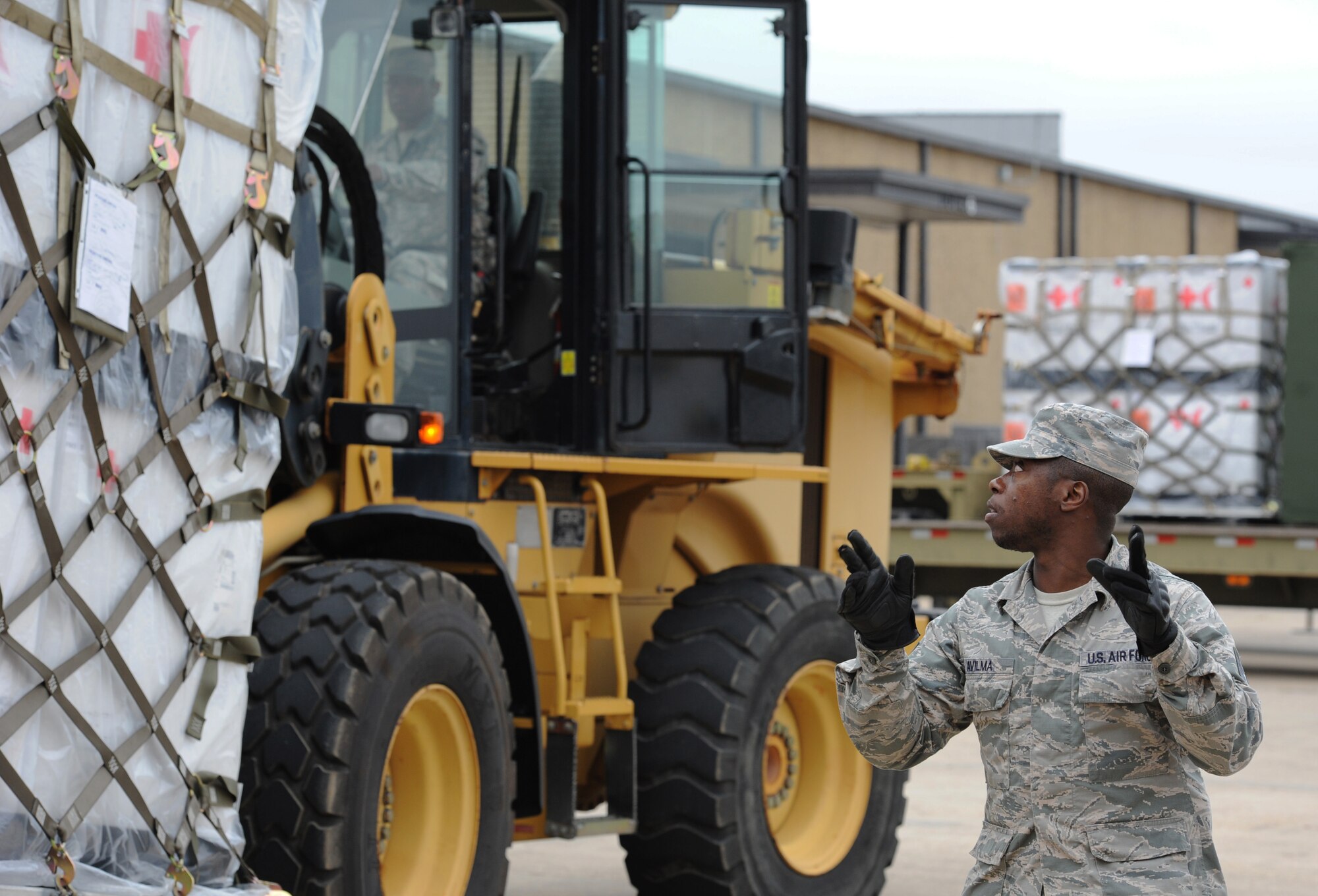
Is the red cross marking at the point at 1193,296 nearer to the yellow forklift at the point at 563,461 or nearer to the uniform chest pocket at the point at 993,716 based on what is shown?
the yellow forklift at the point at 563,461

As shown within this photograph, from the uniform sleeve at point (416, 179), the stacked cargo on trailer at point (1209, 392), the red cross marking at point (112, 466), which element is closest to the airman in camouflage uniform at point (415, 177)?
the uniform sleeve at point (416, 179)

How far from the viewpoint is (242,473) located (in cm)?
452

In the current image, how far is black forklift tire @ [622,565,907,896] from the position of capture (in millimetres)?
6492

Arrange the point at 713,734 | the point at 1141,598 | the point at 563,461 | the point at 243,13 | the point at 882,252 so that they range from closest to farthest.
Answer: the point at 1141,598
the point at 243,13
the point at 563,461
the point at 713,734
the point at 882,252

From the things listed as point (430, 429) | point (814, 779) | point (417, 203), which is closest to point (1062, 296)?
point (814, 779)

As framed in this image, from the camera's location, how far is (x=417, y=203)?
6.09 meters

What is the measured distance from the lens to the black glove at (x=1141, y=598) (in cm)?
300

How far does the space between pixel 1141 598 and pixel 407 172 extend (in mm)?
3609

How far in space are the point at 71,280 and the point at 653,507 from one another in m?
3.48

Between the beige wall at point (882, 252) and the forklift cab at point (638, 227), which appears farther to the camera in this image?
the beige wall at point (882, 252)

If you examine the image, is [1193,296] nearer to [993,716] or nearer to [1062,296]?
[1062,296]

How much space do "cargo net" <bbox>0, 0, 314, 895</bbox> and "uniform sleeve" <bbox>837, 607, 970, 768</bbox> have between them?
157 centimetres

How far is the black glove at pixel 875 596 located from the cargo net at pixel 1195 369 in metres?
12.1

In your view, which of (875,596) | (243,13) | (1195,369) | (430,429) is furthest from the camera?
(1195,369)
